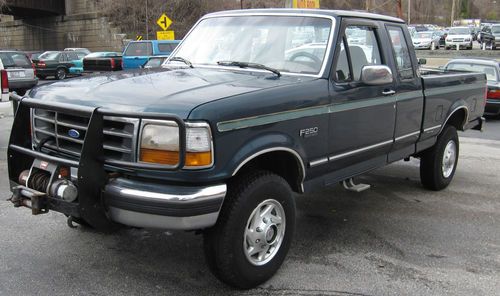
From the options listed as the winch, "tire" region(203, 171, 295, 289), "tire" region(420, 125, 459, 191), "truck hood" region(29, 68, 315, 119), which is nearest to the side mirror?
"truck hood" region(29, 68, 315, 119)

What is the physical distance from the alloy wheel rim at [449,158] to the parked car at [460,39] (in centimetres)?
3860

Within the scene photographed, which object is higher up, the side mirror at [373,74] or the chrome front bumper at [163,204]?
the side mirror at [373,74]

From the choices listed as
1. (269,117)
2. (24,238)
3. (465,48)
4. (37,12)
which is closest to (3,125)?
(24,238)

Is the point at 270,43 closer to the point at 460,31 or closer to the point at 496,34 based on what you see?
the point at 496,34

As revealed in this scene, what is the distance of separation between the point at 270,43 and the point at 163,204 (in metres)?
2.02

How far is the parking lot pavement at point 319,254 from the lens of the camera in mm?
3826

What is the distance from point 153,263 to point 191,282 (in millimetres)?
486

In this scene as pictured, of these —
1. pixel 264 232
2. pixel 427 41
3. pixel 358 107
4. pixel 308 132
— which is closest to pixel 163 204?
pixel 264 232

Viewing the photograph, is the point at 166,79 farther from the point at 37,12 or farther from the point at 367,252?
the point at 37,12

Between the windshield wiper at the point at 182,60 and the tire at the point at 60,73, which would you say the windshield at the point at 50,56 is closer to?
the tire at the point at 60,73

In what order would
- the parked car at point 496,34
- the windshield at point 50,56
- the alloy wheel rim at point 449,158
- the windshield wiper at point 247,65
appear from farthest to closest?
the parked car at point 496,34 < the windshield at point 50,56 < the alloy wheel rim at point 449,158 < the windshield wiper at point 247,65

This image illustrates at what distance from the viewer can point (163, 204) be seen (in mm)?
3164

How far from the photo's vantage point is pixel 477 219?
18.0 ft

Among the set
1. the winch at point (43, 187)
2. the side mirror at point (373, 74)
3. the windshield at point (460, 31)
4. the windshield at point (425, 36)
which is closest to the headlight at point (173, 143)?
the winch at point (43, 187)
